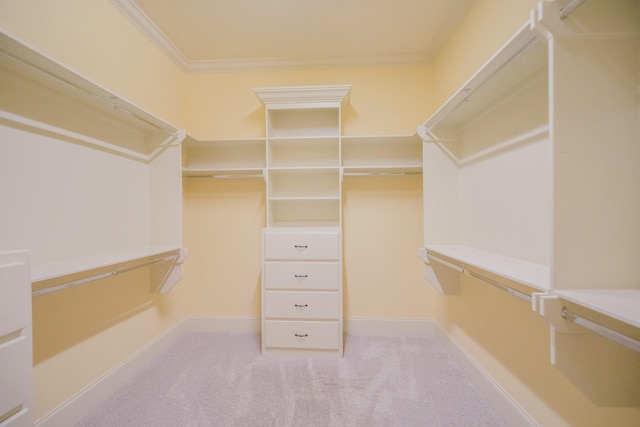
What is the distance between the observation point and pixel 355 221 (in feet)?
8.43

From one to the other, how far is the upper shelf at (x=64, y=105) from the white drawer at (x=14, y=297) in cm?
76

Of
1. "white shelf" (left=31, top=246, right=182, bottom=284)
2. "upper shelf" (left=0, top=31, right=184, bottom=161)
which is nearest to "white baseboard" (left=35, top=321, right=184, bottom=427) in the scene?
"white shelf" (left=31, top=246, right=182, bottom=284)

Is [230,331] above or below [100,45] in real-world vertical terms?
below

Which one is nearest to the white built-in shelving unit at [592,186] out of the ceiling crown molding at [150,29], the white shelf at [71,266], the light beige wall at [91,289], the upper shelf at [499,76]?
the upper shelf at [499,76]

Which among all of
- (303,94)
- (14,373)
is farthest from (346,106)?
(14,373)

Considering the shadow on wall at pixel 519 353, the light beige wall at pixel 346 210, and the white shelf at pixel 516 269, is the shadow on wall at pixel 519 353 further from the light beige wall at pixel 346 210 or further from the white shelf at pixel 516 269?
the light beige wall at pixel 346 210

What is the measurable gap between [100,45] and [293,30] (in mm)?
1333

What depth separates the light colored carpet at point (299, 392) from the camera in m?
1.49

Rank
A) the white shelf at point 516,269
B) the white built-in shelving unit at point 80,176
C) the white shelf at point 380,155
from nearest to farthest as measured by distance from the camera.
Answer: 1. the white shelf at point 516,269
2. the white built-in shelving unit at point 80,176
3. the white shelf at point 380,155

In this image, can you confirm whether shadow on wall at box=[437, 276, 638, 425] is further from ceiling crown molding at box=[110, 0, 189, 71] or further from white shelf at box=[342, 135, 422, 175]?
ceiling crown molding at box=[110, 0, 189, 71]

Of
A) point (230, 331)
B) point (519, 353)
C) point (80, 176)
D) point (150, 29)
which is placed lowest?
point (230, 331)

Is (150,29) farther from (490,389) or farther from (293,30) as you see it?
(490,389)

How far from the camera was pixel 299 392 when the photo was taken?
1712 millimetres

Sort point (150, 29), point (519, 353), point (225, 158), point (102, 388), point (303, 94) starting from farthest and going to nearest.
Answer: point (225, 158)
point (303, 94)
point (150, 29)
point (102, 388)
point (519, 353)
